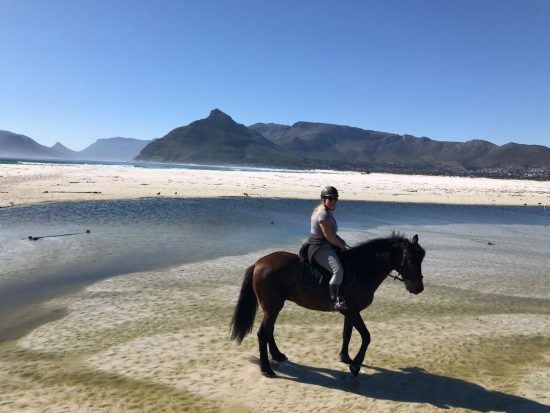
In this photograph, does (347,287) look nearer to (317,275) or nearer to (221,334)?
(317,275)

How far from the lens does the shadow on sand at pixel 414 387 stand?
6.90 metres

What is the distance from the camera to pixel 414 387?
24.4ft

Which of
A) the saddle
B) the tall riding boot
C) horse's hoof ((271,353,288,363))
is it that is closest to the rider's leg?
the tall riding boot

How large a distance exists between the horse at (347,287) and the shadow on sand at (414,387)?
46 centimetres

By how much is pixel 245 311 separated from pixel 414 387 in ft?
11.3

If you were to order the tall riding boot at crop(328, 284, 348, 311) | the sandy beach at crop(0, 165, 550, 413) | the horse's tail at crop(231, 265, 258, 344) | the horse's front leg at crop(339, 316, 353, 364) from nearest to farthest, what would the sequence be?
the sandy beach at crop(0, 165, 550, 413)
the tall riding boot at crop(328, 284, 348, 311)
the horse's front leg at crop(339, 316, 353, 364)
the horse's tail at crop(231, 265, 258, 344)

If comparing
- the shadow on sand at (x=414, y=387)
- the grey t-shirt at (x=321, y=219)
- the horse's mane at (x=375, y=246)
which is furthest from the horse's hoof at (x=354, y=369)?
the grey t-shirt at (x=321, y=219)

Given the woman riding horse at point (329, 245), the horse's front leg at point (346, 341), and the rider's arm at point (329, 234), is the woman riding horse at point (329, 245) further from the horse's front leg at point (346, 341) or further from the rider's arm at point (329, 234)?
the horse's front leg at point (346, 341)

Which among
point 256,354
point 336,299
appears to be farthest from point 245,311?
point 336,299

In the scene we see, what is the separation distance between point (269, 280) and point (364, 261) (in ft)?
6.33

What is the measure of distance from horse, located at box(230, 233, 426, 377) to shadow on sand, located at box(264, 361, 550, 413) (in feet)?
1.51

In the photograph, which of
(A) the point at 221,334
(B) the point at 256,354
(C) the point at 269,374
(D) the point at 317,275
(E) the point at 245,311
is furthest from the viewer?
(A) the point at 221,334

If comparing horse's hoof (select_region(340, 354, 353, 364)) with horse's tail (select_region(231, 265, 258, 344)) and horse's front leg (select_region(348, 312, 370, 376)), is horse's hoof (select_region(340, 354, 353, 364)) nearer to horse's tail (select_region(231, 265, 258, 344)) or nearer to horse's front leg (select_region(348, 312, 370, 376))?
horse's front leg (select_region(348, 312, 370, 376))

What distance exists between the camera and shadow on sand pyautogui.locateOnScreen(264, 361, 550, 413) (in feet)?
22.6
